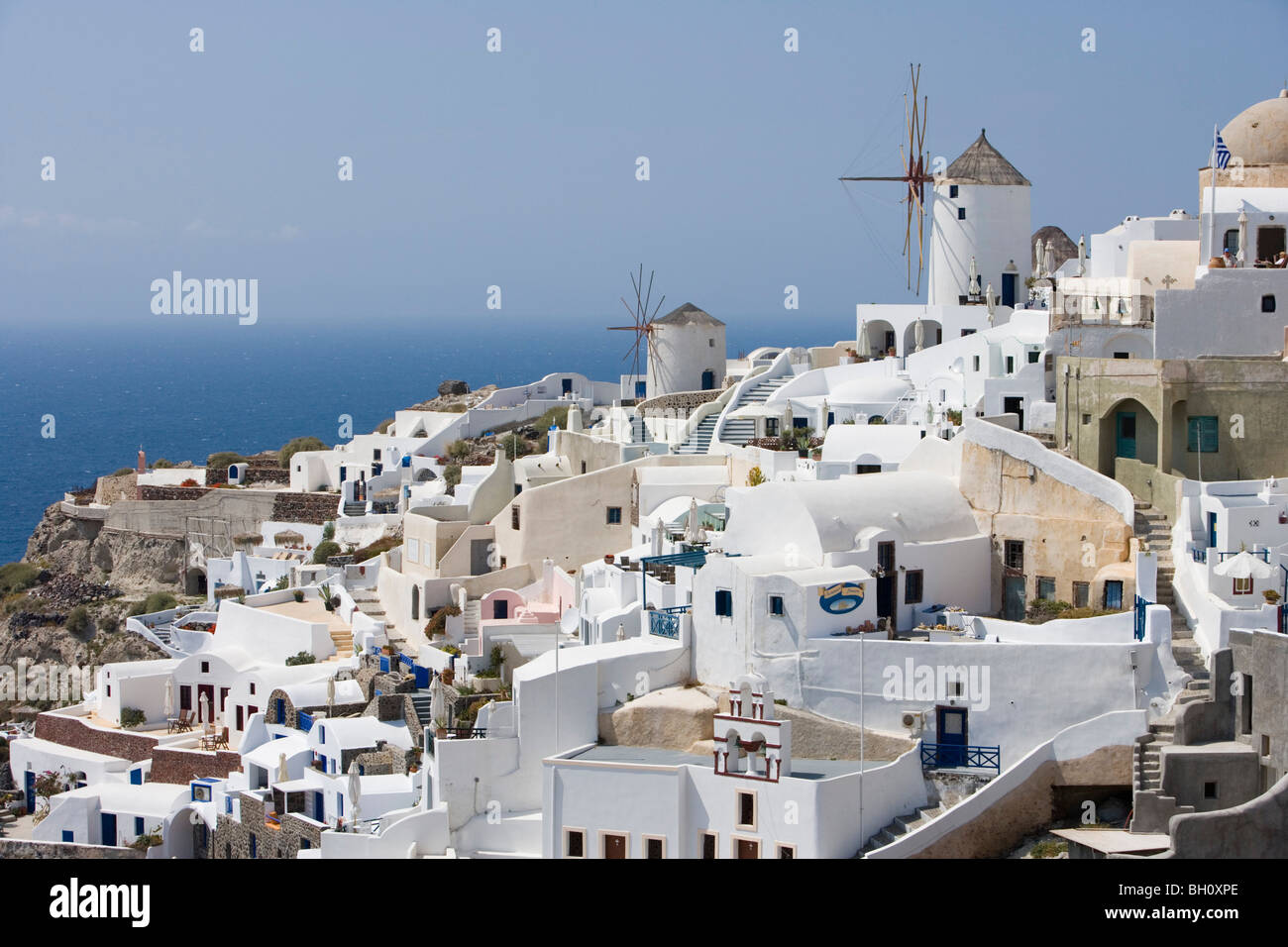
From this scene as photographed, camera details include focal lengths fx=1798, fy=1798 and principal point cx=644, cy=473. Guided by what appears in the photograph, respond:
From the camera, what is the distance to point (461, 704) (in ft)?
90.1

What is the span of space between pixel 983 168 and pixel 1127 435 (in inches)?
→ 566

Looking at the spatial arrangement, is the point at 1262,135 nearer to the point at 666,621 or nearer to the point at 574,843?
the point at 666,621

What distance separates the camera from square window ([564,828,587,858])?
24078 mm

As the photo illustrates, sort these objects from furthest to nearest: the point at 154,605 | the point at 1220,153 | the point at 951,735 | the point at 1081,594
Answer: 1. the point at 154,605
2. the point at 1220,153
3. the point at 1081,594
4. the point at 951,735

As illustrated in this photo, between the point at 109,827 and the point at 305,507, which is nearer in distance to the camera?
the point at 109,827

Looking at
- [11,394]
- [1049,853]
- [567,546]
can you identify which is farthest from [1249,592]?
[11,394]

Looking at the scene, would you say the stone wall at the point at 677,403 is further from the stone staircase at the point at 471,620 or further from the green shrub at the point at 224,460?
the green shrub at the point at 224,460

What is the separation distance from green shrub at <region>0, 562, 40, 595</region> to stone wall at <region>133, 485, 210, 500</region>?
365 cm

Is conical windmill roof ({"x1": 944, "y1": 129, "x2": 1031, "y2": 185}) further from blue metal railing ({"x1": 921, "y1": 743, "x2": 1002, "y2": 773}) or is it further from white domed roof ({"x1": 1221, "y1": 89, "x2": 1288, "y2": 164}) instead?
blue metal railing ({"x1": 921, "y1": 743, "x2": 1002, "y2": 773})

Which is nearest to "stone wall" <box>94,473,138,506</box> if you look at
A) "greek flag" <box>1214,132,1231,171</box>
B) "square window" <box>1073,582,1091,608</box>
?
"greek flag" <box>1214,132,1231,171</box>

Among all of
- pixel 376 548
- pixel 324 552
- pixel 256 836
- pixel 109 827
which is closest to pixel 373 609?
pixel 376 548

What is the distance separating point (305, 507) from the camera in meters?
48.9

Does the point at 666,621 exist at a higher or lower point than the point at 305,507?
lower
